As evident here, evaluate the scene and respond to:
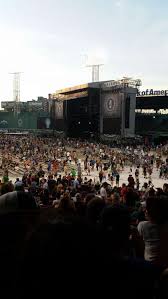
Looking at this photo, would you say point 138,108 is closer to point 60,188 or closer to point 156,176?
point 156,176

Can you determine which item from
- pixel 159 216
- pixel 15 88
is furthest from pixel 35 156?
pixel 15 88

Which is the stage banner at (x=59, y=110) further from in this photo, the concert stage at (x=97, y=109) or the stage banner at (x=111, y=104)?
the stage banner at (x=111, y=104)

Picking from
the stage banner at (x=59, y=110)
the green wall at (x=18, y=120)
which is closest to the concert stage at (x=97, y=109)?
the stage banner at (x=59, y=110)

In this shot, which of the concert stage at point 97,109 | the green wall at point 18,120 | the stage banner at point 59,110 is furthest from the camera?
the green wall at point 18,120

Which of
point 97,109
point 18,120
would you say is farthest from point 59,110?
point 18,120

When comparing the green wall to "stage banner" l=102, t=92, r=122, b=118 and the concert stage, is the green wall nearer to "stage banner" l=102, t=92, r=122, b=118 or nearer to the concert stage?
the concert stage

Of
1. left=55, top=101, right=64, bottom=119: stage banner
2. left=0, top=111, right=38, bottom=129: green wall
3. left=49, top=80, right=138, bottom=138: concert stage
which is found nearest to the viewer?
left=49, top=80, right=138, bottom=138: concert stage

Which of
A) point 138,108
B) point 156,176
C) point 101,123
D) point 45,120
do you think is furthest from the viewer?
point 45,120

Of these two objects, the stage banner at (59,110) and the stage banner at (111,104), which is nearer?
the stage banner at (111,104)

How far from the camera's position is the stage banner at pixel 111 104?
2438 inches

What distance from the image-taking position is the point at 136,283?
1.78 meters

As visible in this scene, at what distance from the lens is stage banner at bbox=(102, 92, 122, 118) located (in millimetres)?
61938

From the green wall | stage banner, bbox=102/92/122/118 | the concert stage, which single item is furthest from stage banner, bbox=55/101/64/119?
the green wall

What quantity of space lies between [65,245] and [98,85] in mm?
66526
